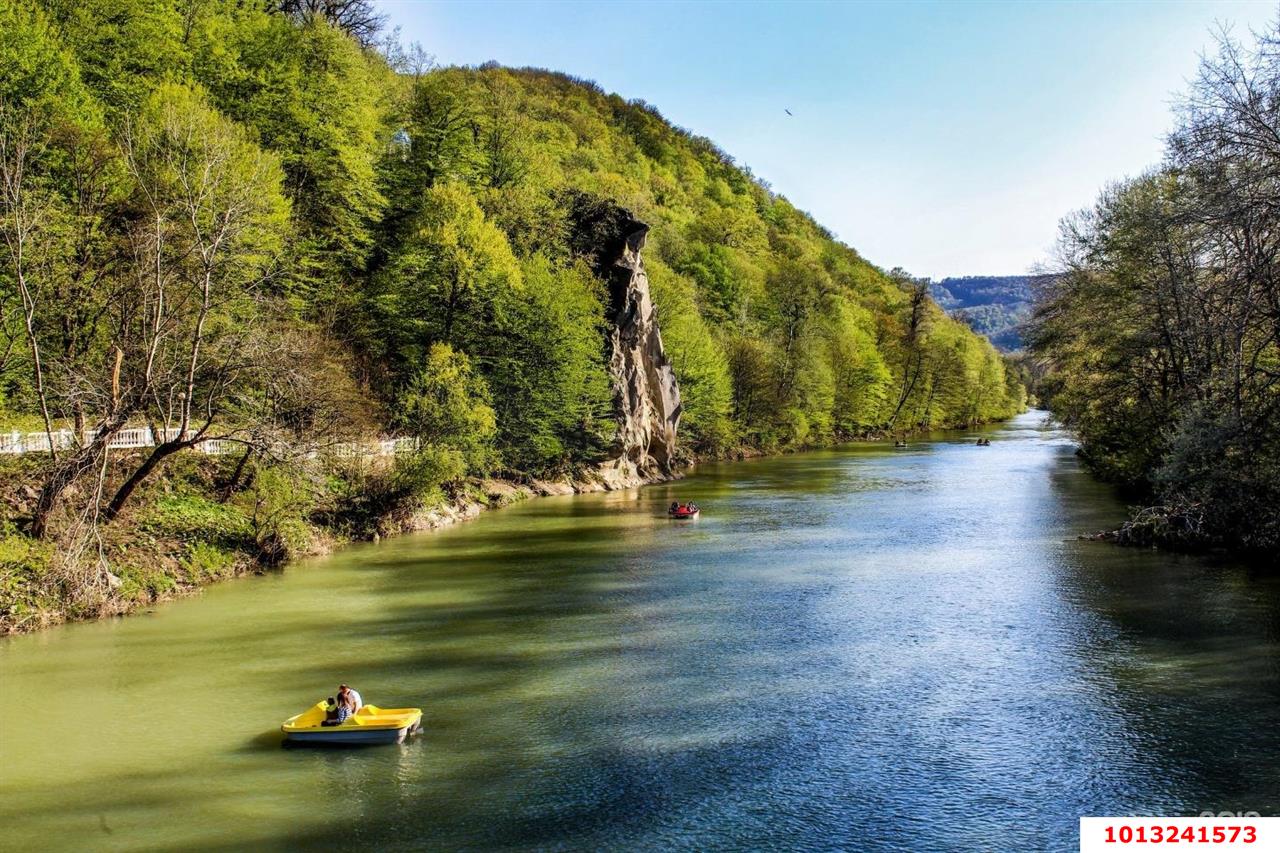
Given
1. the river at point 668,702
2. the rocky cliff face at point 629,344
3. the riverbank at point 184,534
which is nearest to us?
the river at point 668,702

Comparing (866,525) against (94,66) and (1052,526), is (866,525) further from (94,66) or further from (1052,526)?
(94,66)

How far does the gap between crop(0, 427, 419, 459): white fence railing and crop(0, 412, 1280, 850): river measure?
459cm

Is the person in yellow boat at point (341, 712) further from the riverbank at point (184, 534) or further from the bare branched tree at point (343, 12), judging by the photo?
the bare branched tree at point (343, 12)

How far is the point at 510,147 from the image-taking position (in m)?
56.0

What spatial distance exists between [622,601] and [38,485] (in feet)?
53.8

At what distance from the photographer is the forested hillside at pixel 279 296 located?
987 inches

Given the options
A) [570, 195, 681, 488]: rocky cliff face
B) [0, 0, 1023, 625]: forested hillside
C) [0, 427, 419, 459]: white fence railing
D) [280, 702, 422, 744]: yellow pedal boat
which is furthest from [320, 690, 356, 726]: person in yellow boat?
[570, 195, 681, 488]: rocky cliff face

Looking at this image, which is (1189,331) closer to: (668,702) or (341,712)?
(668,702)

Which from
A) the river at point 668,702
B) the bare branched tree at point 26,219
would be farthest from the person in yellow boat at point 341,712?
the bare branched tree at point 26,219

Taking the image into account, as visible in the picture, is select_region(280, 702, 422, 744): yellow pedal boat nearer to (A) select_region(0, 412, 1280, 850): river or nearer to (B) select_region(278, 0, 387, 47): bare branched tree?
(A) select_region(0, 412, 1280, 850): river

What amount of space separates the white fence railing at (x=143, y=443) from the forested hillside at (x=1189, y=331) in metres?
25.3

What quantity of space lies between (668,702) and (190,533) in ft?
59.0

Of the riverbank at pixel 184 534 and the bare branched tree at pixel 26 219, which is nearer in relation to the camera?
the riverbank at pixel 184 534

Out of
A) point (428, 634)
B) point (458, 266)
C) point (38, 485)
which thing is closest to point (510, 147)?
point (458, 266)
